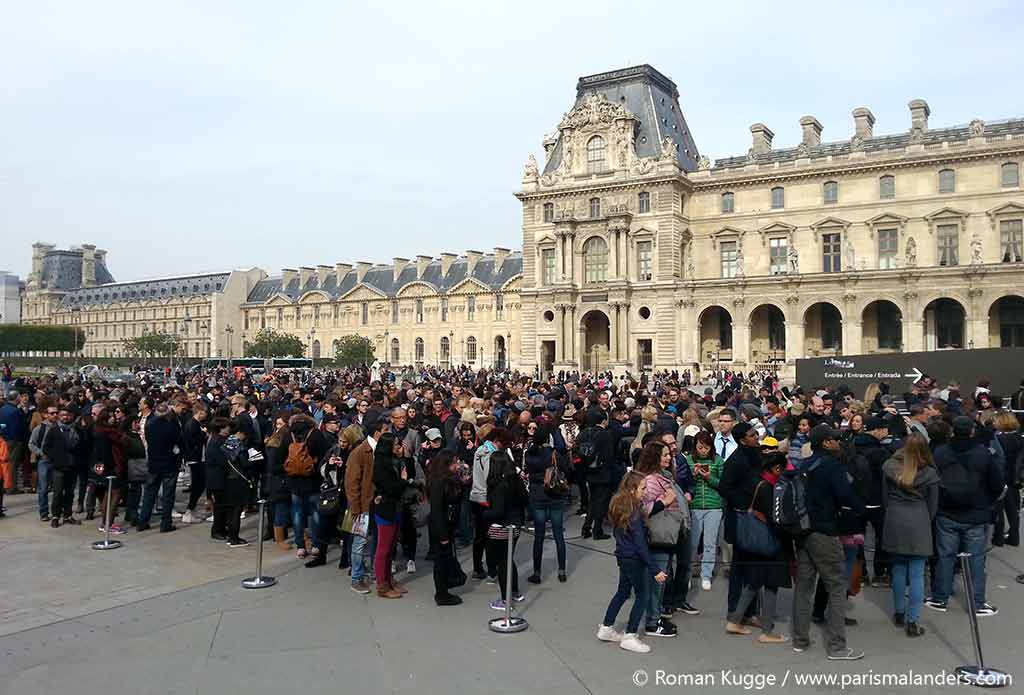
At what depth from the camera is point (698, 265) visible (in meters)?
55.8

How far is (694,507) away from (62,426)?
34.5 feet

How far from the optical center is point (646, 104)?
57812 millimetres

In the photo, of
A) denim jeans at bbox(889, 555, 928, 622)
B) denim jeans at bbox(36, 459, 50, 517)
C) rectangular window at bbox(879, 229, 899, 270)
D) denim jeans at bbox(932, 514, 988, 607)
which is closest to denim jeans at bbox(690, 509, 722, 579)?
denim jeans at bbox(889, 555, 928, 622)

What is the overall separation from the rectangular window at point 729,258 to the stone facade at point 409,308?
2859 cm

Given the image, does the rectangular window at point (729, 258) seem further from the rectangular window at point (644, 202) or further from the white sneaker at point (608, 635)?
the white sneaker at point (608, 635)

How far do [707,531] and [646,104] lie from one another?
5312 centimetres

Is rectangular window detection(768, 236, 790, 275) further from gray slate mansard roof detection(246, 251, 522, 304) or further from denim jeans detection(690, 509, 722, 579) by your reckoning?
denim jeans detection(690, 509, 722, 579)

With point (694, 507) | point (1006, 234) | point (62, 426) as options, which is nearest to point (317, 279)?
point (1006, 234)

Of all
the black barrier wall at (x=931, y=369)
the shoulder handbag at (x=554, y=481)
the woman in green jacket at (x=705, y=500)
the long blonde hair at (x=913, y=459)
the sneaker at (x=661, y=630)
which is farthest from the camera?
the black barrier wall at (x=931, y=369)

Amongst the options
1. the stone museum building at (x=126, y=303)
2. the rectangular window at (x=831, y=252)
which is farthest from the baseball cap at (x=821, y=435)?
the stone museum building at (x=126, y=303)

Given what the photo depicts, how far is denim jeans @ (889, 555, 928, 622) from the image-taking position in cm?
763

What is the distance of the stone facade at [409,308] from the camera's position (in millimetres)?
81812

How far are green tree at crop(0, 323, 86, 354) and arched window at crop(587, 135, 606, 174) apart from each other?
64.1 m

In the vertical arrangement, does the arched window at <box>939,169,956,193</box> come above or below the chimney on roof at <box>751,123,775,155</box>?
below
